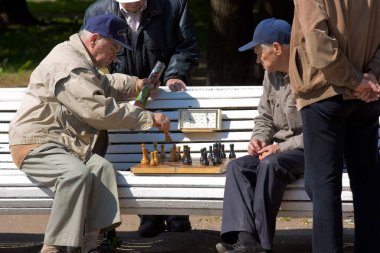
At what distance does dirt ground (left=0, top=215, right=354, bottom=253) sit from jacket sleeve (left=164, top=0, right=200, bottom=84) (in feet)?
3.55

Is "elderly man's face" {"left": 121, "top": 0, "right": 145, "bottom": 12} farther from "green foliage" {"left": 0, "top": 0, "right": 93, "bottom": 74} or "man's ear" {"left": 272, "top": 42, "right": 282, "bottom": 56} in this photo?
"green foliage" {"left": 0, "top": 0, "right": 93, "bottom": 74}

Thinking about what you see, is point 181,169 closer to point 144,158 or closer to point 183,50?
point 144,158

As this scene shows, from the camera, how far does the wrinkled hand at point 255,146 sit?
590 cm

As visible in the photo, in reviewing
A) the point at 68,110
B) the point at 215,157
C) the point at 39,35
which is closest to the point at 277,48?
the point at 215,157

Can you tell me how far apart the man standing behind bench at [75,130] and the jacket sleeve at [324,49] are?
1480mm

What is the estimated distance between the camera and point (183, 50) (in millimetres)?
6691

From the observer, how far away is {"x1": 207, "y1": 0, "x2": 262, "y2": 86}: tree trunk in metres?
10.2

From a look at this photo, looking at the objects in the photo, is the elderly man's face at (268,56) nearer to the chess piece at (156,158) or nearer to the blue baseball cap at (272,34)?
the blue baseball cap at (272,34)

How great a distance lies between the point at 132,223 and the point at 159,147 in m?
1.07

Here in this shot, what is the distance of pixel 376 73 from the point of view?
4.89 m

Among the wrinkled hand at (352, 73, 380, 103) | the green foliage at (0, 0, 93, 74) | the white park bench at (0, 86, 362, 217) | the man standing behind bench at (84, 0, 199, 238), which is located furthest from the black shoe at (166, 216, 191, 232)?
the green foliage at (0, 0, 93, 74)

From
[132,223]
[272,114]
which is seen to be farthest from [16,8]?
[272,114]

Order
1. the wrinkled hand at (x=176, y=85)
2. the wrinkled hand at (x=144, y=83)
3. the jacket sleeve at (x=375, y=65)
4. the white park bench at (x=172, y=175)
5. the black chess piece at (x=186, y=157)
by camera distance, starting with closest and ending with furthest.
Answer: the jacket sleeve at (x=375, y=65) → the white park bench at (x=172, y=175) → the black chess piece at (x=186, y=157) → the wrinkled hand at (x=144, y=83) → the wrinkled hand at (x=176, y=85)

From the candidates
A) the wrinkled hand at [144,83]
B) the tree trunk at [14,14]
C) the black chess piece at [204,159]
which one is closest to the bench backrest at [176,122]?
the wrinkled hand at [144,83]
